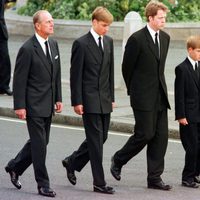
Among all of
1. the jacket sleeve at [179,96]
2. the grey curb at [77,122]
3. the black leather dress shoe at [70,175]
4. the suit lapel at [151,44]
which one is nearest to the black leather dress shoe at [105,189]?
the black leather dress shoe at [70,175]

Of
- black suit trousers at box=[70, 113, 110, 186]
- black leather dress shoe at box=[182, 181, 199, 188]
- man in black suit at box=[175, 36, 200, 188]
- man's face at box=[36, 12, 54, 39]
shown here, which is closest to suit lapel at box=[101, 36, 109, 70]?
black suit trousers at box=[70, 113, 110, 186]

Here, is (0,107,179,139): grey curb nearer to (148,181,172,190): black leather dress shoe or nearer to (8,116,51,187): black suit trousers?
(148,181,172,190): black leather dress shoe

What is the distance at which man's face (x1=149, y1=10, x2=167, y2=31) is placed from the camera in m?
9.95

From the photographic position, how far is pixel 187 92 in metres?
10.2

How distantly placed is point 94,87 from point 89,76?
12 centimetres

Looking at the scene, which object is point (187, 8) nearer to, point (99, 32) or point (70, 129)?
point (70, 129)

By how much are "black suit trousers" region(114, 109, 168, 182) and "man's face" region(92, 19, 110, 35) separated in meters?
0.91

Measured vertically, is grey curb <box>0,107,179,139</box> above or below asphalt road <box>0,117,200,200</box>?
below

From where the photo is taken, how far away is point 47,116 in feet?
31.7

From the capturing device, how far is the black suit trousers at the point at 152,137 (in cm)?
1002

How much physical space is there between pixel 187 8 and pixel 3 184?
1405cm

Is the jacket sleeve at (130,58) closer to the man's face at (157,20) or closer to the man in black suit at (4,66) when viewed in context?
the man's face at (157,20)

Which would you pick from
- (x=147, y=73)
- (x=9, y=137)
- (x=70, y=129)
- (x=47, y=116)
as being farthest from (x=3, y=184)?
(x=70, y=129)

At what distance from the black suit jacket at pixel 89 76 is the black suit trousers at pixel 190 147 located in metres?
0.88
